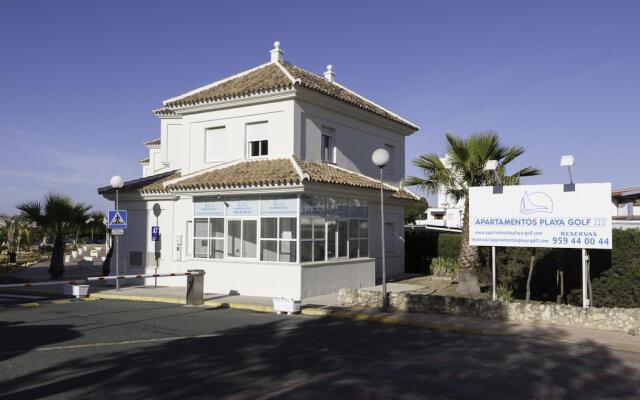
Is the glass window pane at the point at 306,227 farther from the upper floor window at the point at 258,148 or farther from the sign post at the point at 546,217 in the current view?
the sign post at the point at 546,217

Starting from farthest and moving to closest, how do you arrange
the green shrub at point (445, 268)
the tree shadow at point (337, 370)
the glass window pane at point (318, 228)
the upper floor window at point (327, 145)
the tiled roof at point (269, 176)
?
the green shrub at point (445, 268), the upper floor window at point (327, 145), the glass window pane at point (318, 228), the tiled roof at point (269, 176), the tree shadow at point (337, 370)

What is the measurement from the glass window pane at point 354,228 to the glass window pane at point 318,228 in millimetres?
1688

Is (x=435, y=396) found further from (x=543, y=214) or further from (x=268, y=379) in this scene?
(x=543, y=214)

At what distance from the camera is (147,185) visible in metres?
20.9

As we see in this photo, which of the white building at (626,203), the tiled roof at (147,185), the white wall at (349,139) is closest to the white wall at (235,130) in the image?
the white wall at (349,139)

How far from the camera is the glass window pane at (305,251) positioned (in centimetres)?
1630

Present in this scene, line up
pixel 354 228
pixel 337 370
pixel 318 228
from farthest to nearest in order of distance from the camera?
pixel 354 228 → pixel 318 228 → pixel 337 370

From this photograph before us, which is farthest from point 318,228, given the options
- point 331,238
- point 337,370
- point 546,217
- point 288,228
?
point 337,370

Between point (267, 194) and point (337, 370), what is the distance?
9349mm

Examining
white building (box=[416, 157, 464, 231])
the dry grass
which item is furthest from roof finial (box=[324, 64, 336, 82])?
white building (box=[416, 157, 464, 231])

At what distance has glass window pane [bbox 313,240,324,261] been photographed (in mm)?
16859

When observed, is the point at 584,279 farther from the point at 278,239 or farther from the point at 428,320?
the point at 278,239

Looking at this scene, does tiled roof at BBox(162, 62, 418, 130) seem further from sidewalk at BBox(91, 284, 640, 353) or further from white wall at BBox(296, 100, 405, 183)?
sidewalk at BBox(91, 284, 640, 353)

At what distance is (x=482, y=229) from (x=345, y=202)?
524 cm
